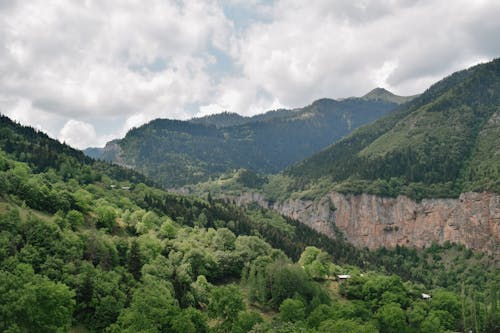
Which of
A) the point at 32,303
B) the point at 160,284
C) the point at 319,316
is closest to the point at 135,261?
the point at 160,284

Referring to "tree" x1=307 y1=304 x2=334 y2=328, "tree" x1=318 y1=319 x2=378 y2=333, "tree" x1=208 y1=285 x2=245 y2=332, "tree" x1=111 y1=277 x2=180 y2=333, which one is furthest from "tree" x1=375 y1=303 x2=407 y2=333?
"tree" x1=111 y1=277 x2=180 y2=333

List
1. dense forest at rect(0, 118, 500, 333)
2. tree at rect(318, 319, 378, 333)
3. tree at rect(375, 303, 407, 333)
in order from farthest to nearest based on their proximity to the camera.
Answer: tree at rect(375, 303, 407, 333), tree at rect(318, 319, 378, 333), dense forest at rect(0, 118, 500, 333)

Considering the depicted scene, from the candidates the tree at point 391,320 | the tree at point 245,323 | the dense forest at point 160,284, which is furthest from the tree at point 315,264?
the tree at point 245,323

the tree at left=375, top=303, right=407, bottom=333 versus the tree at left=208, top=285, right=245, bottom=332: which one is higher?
the tree at left=208, top=285, right=245, bottom=332

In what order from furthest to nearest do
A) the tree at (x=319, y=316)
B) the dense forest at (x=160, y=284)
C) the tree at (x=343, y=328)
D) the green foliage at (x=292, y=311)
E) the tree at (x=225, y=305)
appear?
the green foliage at (x=292, y=311)
the tree at (x=319, y=316)
the tree at (x=225, y=305)
the tree at (x=343, y=328)
the dense forest at (x=160, y=284)

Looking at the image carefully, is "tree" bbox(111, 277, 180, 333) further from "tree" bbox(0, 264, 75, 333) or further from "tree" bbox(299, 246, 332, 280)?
"tree" bbox(299, 246, 332, 280)

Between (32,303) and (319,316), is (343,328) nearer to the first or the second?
(319,316)

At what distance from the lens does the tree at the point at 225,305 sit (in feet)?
261

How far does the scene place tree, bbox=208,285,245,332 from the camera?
79.6m

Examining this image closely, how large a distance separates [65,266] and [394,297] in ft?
229

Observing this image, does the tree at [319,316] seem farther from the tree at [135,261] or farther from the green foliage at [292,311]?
the tree at [135,261]

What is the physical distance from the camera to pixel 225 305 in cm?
8050

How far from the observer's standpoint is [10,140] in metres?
169

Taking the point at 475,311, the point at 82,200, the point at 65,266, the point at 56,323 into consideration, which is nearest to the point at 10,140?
the point at 82,200
